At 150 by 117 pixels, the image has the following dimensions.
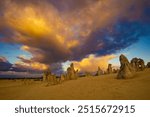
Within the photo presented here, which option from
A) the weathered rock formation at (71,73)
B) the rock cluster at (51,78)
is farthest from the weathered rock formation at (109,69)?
the rock cluster at (51,78)

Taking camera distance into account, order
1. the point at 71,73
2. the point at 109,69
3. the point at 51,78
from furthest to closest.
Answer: the point at 51,78 → the point at 109,69 → the point at 71,73

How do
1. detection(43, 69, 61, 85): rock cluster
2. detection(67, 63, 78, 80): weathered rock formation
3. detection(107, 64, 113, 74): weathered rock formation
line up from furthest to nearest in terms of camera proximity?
detection(107, 64, 113, 74): weathered rock formation < detection(67, 63, 78, 80): weathered rock formation < detection(43, 69, 61, 85): rock cluster

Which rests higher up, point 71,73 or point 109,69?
point 109,69

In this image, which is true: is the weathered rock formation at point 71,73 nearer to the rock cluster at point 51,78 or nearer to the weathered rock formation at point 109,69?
the rock cluster at point 51,78

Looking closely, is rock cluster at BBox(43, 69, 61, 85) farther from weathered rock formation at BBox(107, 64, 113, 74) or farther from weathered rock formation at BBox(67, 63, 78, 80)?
weathered rock formation at BBox(107, 64, 113, 74)

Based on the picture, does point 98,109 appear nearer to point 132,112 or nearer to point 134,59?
point 132,112

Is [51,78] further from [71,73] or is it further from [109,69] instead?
[109,69]

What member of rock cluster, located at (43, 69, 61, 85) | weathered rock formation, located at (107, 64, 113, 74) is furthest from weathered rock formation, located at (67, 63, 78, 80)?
weathered rock formation, located at (107, 64, 113, 74)

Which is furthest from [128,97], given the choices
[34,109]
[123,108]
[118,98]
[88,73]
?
[88,73]

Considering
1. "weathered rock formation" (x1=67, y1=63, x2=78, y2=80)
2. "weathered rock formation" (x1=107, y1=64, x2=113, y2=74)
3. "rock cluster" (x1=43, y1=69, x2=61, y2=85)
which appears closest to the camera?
"rock cluster" (x1=43, y1=69, x2=61, y2=85)

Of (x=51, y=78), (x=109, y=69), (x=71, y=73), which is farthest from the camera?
(x=51, y=78)

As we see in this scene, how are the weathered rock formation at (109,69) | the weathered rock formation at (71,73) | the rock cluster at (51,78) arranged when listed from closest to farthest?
1. the rock cluster at (51,78)
2. the weathered rock formation at (71,73)
3. the weathered rock formation at (109,69)

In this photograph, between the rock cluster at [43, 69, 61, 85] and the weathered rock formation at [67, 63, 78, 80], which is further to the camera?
the weathered rock formation at [67, 63, 78, 80]

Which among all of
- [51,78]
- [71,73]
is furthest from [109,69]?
[51,78]
